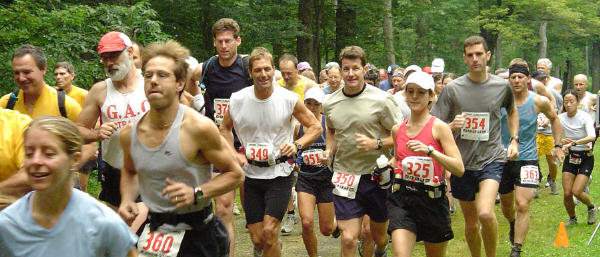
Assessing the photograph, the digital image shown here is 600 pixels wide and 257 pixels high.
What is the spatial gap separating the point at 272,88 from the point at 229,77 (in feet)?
2.69

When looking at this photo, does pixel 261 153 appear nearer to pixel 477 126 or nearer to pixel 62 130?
pixel 477 126

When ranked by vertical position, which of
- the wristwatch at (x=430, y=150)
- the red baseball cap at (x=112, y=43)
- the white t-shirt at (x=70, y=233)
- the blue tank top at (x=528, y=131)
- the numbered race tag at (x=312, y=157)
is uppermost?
the red baseball cap at (x=112, y=43)

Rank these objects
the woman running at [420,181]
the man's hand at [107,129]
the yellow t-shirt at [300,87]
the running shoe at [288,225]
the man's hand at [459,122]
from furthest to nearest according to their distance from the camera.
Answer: the running shoe at [288,225] < the yellow t-shirt at [300,87] < the man's hand at [459,122] < the woman running at [420,181] < the man's hand at [107,129]

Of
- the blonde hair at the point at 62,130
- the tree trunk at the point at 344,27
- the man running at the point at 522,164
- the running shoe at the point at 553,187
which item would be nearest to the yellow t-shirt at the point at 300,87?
the man running at the point at 522,164

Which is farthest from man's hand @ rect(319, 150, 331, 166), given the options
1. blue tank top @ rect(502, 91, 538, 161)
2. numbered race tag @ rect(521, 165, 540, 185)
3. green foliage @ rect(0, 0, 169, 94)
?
green foliage @ rect(0, 0, 169, 94)

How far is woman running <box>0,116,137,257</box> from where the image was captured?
129 inches

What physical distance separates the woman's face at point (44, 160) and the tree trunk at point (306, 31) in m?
17.9

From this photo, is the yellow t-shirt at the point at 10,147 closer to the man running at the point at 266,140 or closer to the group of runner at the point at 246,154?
the group of runner at the point at 246,154

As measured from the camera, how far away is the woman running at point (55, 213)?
3271 mm

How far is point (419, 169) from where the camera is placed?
616 centimetres

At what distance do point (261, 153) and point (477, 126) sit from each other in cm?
230

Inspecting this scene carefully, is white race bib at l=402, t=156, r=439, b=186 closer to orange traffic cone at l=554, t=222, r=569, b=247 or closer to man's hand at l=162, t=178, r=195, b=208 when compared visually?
man's hand at l=162, t=178, r=195, b=208

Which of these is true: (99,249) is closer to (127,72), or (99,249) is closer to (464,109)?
(127,72)

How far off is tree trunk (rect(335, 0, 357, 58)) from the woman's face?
69.6 feet
